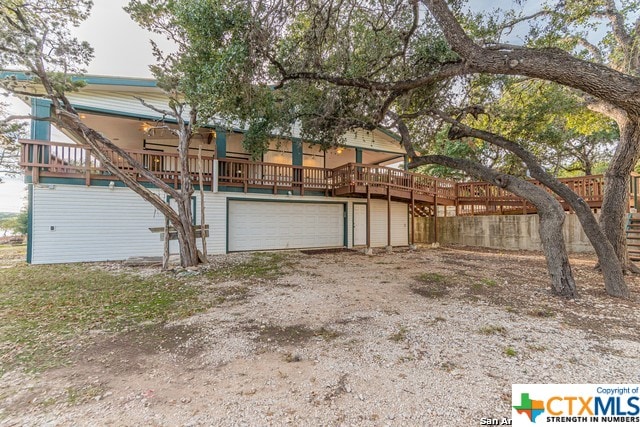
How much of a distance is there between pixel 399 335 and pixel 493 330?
3.99 feet

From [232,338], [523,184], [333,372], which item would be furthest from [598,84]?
[232,338]

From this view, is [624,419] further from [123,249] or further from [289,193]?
[123,249]

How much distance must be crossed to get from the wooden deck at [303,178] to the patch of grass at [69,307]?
3.24 m

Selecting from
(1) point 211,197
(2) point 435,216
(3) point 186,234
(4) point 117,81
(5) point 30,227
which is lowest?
(3) point 186,234

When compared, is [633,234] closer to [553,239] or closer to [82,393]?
[553,239]

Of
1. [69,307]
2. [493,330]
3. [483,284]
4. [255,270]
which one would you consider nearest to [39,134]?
[69,307]

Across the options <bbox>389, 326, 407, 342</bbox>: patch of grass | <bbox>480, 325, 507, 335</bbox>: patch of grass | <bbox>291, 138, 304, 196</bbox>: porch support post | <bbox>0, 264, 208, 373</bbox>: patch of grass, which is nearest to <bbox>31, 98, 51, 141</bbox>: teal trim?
<bbox>0, 264, 208, 373</bbox>: patch of grass

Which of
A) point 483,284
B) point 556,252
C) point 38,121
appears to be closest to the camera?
point 556,252

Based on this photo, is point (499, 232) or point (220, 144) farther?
point (499, 232)

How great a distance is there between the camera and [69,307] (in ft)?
13.5

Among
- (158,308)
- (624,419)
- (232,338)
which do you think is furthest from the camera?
(158,308)

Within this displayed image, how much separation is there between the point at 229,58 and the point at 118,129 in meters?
8.96

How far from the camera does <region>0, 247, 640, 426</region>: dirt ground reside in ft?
6.20

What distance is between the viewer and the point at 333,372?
237 cm
